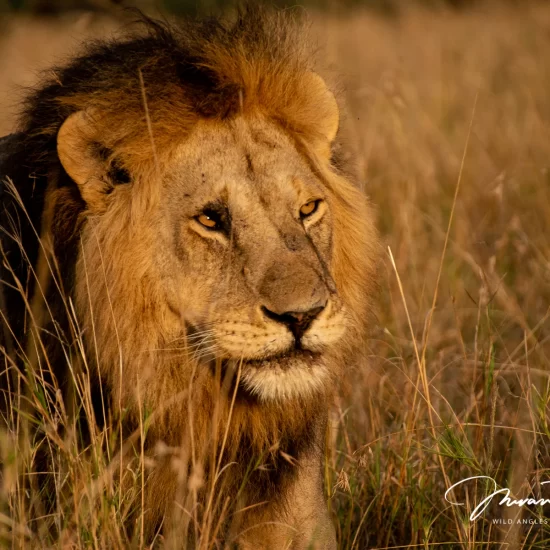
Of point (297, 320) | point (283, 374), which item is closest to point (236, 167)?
point (297, 320)

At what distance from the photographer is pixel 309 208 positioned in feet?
13.6

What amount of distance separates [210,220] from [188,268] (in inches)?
8.3

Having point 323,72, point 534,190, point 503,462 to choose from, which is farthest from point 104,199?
point 534,190

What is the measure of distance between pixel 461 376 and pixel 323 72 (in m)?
2.15

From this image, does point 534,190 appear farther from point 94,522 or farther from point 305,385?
point 94,522

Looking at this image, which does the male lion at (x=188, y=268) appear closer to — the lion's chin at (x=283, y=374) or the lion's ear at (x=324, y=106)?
the lion's chin at (x=283, y=374)

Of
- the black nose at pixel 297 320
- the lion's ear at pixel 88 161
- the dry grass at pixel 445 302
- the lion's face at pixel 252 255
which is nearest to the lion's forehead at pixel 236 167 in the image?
the lion's face at pixel 252 255

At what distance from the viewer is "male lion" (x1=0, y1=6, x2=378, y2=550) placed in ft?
12.5

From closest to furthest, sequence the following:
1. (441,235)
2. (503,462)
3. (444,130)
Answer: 1. (503,462)
2. (441,235)
3. (444,130)

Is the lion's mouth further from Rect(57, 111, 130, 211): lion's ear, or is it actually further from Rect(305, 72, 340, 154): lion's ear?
Rect(305, 72, 340, 154): lion's ear

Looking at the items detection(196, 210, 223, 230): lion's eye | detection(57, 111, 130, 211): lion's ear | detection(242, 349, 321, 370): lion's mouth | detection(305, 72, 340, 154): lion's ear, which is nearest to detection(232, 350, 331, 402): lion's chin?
detection(242, 349, 321, 370): lion's mouth

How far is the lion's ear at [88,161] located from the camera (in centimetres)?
390

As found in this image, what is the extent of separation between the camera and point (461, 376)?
600 cm

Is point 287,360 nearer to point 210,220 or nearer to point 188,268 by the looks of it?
point 188,268
